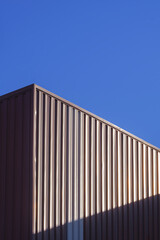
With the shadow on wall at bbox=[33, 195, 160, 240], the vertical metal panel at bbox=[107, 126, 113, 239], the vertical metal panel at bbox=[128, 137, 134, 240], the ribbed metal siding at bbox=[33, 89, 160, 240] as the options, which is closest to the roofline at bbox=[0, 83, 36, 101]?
the ribbed metal siding at bbox=[33, 89, 160, 240]

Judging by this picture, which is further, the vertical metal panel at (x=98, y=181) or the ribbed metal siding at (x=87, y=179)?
the vertical metal panel at (x=98, y=181)

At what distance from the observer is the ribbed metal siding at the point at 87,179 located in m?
10.4

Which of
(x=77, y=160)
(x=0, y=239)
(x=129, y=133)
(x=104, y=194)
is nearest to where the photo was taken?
(x=0, y=239)

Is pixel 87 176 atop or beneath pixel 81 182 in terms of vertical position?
atop

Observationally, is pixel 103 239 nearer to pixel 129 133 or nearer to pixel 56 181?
pixel 56 181

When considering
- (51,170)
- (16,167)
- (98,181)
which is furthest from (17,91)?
(98,181)

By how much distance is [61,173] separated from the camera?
1088 cm

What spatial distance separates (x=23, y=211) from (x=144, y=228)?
5614 mm

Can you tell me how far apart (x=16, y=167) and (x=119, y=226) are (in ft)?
14.5

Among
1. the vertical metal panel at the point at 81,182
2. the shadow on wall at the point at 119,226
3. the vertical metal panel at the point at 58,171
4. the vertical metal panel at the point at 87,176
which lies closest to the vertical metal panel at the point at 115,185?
the shadow on wall at the point at 119,226

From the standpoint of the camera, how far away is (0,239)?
1057 cm

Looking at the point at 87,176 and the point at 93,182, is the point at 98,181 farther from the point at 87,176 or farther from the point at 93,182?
the point at 87,176

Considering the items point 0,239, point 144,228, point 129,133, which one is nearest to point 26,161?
point 0,239

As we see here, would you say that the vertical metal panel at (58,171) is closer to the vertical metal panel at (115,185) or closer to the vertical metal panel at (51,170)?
the vertical metal panel at (51,170)
